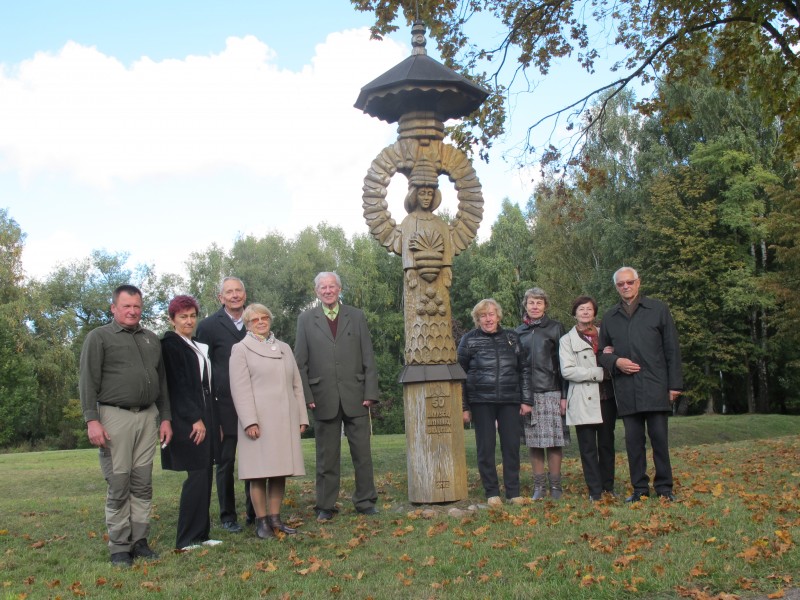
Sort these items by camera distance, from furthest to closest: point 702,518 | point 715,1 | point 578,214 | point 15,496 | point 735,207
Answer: point 735,207, point 578,214, point 715,1, point 15,496, point 702,518

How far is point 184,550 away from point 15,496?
19.2 ft

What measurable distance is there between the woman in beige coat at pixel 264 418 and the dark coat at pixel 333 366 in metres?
0.70

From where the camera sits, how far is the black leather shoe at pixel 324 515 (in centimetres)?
813

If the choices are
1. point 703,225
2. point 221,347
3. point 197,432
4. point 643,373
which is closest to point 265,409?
point 197,432

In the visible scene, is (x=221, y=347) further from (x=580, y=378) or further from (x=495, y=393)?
(x=580, y=378)

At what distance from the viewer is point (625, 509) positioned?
736cm

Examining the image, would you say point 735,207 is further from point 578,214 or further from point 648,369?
point 648,369

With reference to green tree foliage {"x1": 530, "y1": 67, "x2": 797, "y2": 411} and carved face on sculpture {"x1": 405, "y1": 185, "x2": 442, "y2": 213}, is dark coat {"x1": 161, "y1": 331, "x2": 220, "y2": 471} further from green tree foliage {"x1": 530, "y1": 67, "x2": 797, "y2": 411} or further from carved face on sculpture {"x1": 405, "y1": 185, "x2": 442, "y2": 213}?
green tree foliage {"x1": 530, "y1": 67, "x2": 797, "y2": 411}

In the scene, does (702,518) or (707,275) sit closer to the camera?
(702,518)

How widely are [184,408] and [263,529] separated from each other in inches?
54.2

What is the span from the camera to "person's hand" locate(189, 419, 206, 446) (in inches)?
277

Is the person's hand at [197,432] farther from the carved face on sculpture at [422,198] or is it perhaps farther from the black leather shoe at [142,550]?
the carved face on sculpture at [422,198]

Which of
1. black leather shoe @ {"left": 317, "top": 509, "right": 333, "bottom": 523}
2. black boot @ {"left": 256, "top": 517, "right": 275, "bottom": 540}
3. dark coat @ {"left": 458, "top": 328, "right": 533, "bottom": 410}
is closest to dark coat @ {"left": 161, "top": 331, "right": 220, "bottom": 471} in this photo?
black boot @ {"left": 256, "top": 517, "right": 275, "bottom": 540}

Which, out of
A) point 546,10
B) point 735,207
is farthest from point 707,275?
point 546,10
